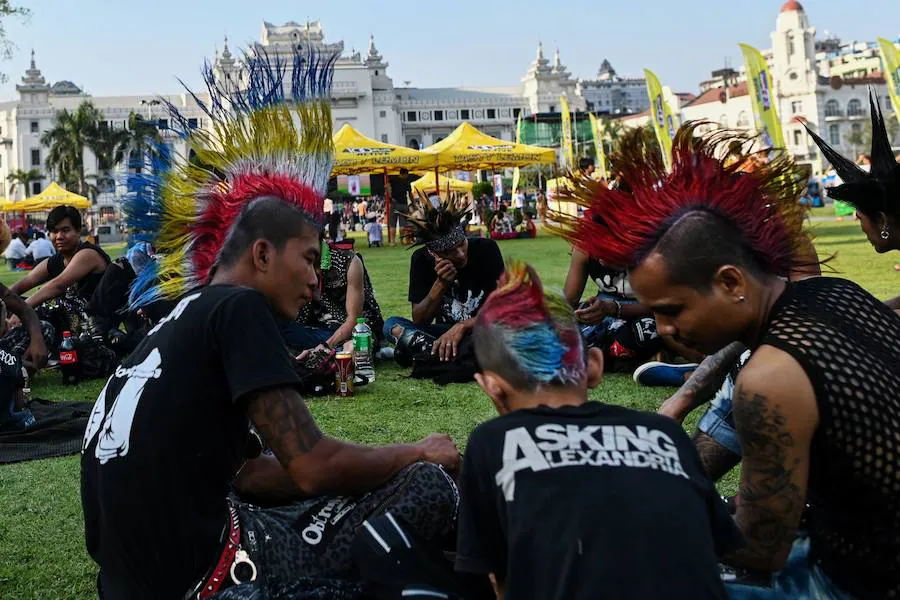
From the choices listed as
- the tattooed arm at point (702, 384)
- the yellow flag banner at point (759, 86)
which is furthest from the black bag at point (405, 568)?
the yellow flag banner at point (759, 86)

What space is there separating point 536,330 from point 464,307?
196 inches

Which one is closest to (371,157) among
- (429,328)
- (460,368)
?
(429,328)

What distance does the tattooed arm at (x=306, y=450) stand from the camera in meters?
2.38

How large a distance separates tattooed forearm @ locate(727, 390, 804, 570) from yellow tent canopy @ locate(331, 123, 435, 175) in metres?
23.3

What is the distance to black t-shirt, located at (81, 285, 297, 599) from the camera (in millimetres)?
2363

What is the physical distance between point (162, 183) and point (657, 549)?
2.34 m

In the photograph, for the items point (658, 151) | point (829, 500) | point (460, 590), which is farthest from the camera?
point (658, 151)

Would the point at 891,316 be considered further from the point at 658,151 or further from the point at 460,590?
the point at 460,590

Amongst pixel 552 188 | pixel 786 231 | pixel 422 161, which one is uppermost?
pixel 422 161

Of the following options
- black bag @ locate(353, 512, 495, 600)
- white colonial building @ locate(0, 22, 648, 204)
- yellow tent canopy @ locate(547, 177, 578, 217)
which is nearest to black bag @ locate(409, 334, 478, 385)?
yellow tent canopy @ locate(547, 177, 578, 217)

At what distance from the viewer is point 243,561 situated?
2527mm

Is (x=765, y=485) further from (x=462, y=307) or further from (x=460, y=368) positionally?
(x=462, y=307)

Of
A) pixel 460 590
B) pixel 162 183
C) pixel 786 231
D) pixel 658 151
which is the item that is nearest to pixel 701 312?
pixel 786 231

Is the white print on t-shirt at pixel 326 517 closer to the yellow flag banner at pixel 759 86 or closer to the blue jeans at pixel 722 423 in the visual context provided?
the blue jeans at pixel 722 423
